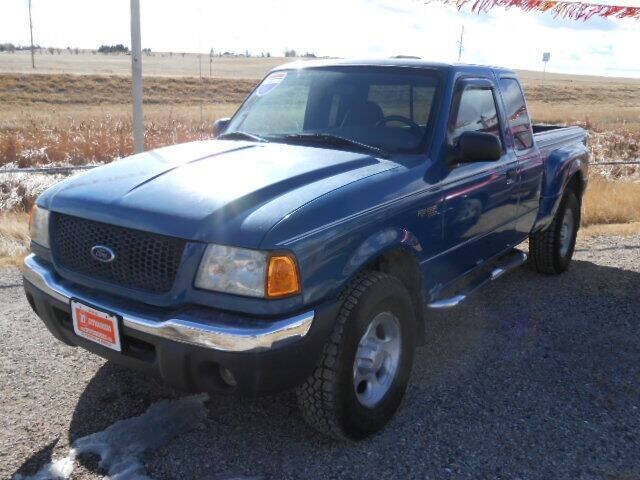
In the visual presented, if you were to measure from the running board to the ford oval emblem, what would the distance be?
177 cm

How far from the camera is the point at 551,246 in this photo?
572 centimetres

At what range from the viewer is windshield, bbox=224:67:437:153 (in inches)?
147

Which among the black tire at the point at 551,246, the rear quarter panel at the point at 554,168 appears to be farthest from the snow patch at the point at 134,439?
the black tire at the point at 551,246

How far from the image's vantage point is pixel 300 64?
14.7 feet

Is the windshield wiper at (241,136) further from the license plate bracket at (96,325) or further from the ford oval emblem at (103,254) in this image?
the license plate bracket at (96,325)

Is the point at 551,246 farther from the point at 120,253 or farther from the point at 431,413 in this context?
the point at 120,253

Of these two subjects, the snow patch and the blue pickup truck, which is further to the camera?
the snow patch

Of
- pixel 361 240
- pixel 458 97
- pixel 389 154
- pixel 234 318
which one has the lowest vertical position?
pixel 234 318

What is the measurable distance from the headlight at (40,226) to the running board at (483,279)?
2.07m

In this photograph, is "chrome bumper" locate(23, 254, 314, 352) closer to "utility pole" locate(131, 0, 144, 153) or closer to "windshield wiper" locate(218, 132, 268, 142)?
"windshield wiper" locate(218, 132, 268, 142)

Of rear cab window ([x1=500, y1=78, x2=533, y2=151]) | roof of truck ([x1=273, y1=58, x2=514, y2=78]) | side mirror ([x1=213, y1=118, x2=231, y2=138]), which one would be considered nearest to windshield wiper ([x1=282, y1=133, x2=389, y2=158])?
roof of truck ([x1=273, y1=58, x2=514, y2=78])

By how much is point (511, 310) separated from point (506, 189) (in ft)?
3.82

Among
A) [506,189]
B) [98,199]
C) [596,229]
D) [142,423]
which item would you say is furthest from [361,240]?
[596,229]

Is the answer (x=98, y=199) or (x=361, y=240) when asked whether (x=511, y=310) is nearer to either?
(x=361, y=240)
